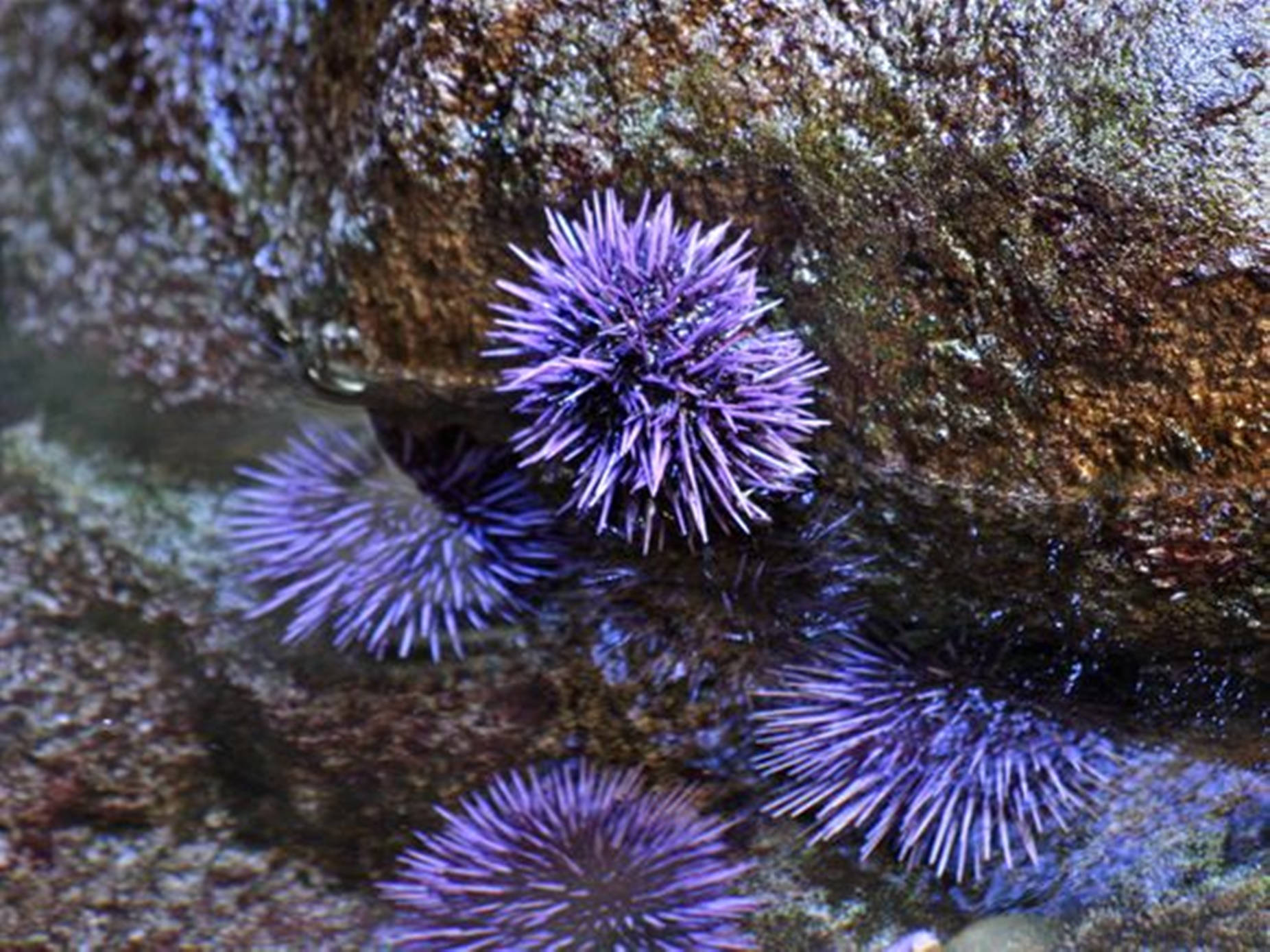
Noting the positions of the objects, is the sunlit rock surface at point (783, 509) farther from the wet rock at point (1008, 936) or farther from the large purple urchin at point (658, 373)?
the large purple urchin at point (658, 373)

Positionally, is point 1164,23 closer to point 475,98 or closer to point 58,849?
point 475,98

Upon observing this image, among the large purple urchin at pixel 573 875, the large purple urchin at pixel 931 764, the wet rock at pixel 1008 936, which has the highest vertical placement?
the large purple urchin at pixel 931 764

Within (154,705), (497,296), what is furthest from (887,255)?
(154,705)

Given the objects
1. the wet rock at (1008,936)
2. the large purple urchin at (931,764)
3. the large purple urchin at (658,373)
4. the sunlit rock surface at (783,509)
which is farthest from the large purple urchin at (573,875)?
the large purple urchin at (658,373)

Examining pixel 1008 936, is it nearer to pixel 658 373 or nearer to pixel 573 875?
pixel 573 875

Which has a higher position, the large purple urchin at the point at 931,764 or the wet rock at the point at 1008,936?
the large purple urchin at the point at 931,764

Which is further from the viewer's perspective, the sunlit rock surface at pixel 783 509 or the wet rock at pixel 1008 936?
the wet rock at pixel 1008 936

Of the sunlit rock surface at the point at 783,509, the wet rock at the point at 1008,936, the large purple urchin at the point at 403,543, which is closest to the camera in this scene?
the sunlit rock surface at the point at 783,509

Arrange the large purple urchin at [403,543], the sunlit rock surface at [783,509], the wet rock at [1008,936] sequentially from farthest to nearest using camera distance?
the large purple urchin at [403,543], the wet rock at [1008,936], the sunlit rock surface at [783,509]

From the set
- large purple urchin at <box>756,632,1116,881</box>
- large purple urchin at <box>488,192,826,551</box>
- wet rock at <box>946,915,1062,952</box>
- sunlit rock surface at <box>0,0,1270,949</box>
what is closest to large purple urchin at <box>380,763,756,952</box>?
sunlit rock surface at <box>0,0,1270,949</box>

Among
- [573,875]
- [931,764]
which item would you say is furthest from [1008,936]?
[573,875]
